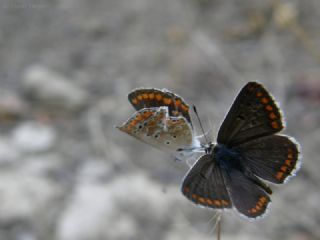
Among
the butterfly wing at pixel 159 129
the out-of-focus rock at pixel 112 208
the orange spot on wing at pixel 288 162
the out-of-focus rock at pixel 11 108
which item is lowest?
the orange spot on wing at pixel 288 162

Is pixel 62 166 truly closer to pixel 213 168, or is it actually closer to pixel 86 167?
pixel 86 167

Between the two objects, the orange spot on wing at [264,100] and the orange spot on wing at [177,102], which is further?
the orange spot on wing at [264,100]

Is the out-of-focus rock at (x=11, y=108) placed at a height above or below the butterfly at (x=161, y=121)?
above

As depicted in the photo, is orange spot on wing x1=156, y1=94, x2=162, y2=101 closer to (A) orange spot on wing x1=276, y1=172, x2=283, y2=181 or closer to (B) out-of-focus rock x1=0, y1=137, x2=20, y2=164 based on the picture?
(A) orange spot on wing x1=276, y1=172, x2=283, y2=181

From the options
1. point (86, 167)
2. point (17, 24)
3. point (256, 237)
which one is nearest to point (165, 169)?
point (86, 167)

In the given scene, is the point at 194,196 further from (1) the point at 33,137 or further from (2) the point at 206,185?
(1) the point at 33,137

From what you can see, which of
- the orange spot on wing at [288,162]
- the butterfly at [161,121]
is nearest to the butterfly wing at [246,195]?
the orange spot on wing at [288,162]

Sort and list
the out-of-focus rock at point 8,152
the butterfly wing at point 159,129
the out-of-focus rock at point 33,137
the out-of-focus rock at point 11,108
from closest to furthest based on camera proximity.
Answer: the butterfly wing at point 159,129, the out-of-focus rock at point 8,152, the out-of-focus rock at point 33,137, the out-of-focus rock at point 11,108

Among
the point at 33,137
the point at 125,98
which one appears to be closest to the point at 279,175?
the point at 33,137

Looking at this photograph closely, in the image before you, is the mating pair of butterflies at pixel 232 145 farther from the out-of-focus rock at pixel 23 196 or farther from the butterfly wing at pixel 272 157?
the out-of-focus rock at pixel 23 196
